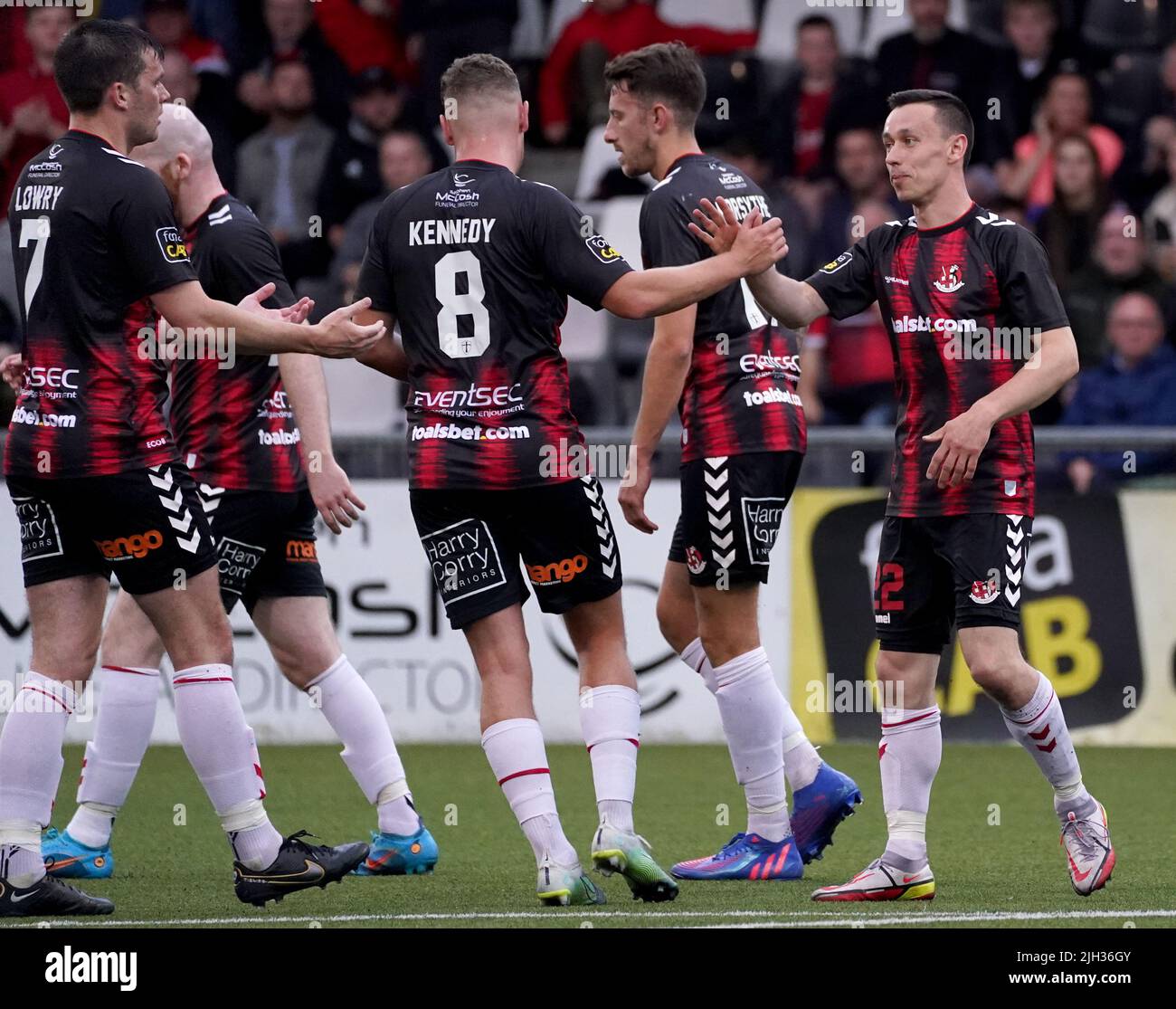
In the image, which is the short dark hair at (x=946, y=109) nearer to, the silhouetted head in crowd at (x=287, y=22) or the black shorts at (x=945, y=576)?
the black shorts at (x=945, y=576)

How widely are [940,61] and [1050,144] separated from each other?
1075 millimetres

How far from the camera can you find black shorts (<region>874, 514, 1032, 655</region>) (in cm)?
569

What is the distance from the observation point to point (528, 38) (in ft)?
49.7

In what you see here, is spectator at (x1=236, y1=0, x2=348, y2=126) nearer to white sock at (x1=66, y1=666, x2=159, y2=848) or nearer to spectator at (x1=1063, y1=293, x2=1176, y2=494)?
spectator at (x1=1063, y1=293, x2=1176, y2=494)

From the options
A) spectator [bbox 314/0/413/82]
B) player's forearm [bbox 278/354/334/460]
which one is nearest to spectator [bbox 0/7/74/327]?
spectator [bbox 314/0/413/82]

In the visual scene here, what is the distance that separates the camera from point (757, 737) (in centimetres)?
644

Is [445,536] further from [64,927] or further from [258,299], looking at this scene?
[64,927]

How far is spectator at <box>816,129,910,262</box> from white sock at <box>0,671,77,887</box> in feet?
26.1

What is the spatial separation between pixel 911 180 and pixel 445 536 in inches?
67.7

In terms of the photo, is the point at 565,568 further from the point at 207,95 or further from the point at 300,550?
the point at 207,95

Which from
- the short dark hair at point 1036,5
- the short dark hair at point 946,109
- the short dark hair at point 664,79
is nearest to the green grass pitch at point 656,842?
the short dark hair at point 946,109

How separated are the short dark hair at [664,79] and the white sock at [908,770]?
6.69ft
